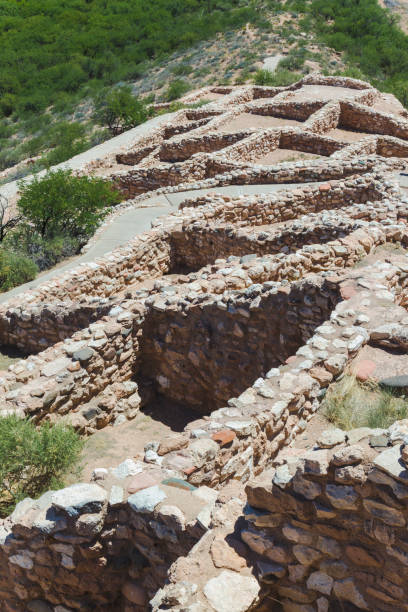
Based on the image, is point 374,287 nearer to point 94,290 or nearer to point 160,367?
point 160,367

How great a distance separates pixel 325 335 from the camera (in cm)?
546

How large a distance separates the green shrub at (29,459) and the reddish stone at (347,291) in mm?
3357

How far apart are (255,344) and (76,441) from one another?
2.39m

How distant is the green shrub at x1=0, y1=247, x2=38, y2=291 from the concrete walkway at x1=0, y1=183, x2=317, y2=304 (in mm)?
196

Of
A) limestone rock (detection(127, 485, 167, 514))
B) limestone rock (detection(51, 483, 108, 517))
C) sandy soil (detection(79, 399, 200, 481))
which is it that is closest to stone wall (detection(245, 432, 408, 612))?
limestone rock (detection(127, 485, 167, 514))

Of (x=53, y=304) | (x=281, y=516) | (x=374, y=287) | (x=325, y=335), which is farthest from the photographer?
(x=53, y=304)

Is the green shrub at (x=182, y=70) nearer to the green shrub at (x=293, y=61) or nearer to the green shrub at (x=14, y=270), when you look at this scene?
the green shrub at (x=293, y=61)

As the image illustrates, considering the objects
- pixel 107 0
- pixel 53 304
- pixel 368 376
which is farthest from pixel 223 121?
pixel 107 0

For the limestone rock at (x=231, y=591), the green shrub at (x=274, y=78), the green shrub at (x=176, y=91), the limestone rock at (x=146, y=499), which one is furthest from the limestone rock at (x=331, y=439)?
the green shrub at (x=176, y=91)

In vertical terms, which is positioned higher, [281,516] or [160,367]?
[281,516]

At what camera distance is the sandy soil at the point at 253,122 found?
835 inches

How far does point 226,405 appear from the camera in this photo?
22.5 feet

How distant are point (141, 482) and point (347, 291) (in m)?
3.49

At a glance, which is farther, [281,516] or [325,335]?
[325,335]
